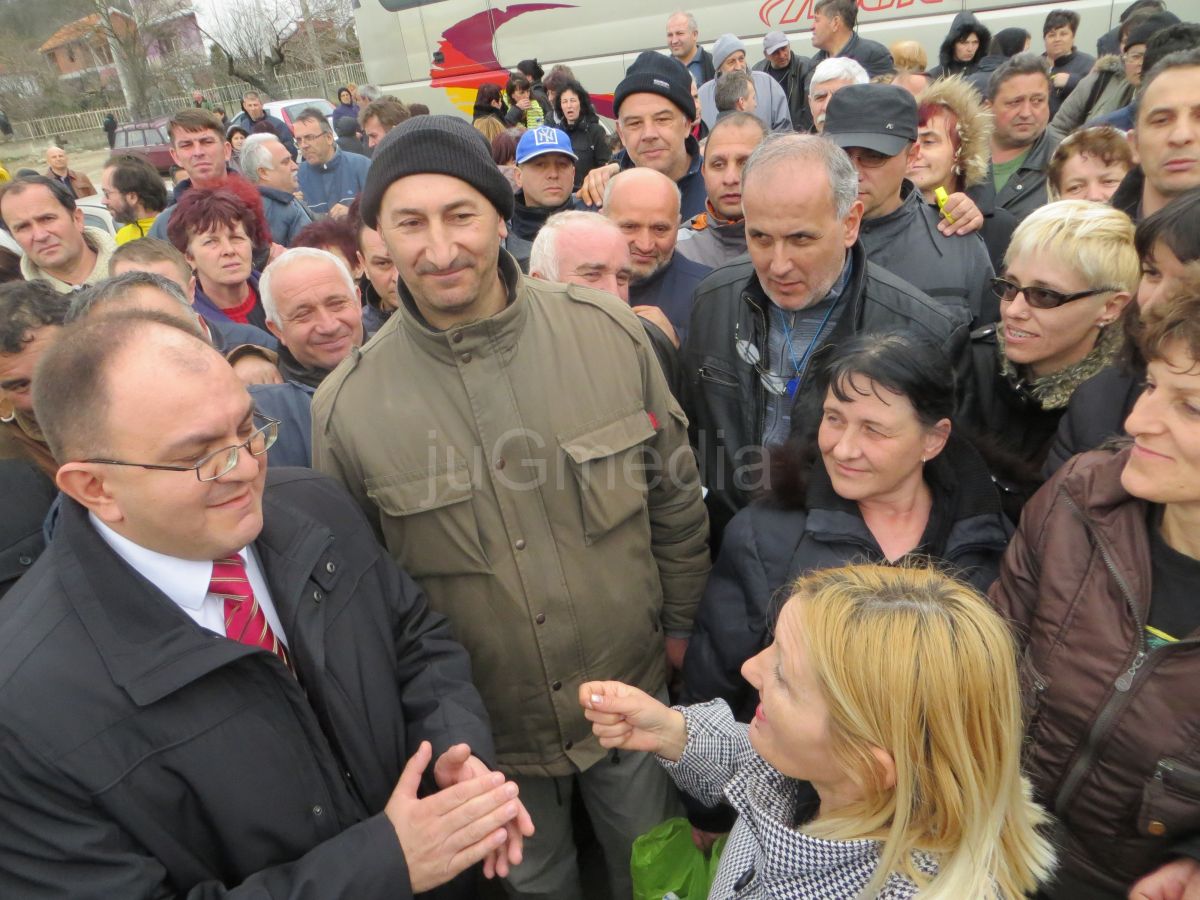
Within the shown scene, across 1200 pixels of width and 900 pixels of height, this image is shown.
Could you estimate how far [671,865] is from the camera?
210cm

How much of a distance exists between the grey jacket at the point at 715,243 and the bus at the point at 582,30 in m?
7.55

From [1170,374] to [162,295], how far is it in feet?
9.48

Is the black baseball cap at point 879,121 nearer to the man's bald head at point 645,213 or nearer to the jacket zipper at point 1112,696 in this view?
the man's bald head at point 645,213

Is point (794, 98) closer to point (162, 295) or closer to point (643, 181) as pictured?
point (643, 181)

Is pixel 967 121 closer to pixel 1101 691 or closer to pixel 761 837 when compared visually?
pixel 1101 691

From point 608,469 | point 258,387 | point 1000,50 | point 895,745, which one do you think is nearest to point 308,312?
point 258,387

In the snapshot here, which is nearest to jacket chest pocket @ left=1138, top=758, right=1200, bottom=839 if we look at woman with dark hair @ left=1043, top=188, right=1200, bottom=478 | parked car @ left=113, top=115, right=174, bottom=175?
woman with dark hair @ left=1043, top=188, right=1200, bottom=478

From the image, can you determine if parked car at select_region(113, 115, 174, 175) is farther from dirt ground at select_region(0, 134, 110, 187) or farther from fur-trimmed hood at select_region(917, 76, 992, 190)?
fur-trimmed hood at select_region(917, 76, 992, 190)

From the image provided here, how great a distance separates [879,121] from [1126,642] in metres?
2.37

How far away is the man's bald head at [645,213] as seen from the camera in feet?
11.2

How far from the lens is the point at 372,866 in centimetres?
154

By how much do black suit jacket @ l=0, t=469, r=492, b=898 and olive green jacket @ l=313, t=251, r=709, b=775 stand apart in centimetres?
33

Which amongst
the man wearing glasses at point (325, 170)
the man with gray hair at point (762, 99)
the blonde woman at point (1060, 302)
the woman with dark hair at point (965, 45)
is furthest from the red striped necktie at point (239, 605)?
the woman with dark hair at point (965, 45)

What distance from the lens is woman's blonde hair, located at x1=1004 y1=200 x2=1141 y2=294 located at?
241 cm
